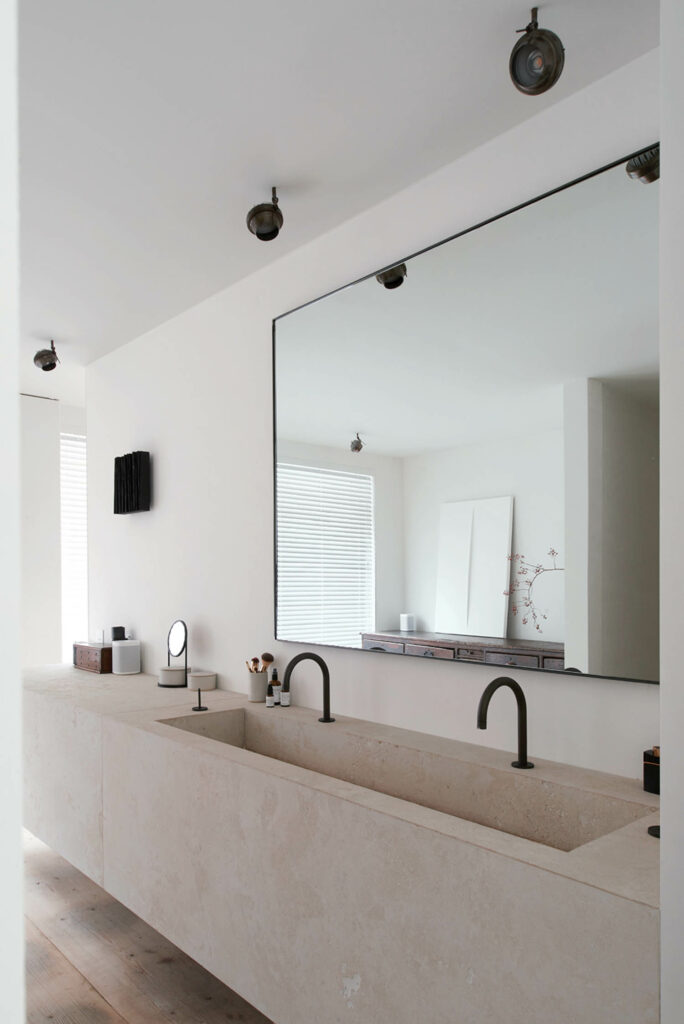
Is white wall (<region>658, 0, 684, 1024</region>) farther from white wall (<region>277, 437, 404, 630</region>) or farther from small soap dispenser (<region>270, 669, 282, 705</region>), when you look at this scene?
small soap dispenser (<region>270, 669, 282, 705</region>)

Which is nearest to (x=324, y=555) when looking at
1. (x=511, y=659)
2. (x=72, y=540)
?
(x=511, y=659)

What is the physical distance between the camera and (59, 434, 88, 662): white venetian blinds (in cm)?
570

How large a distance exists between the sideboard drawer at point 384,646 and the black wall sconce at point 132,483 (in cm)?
165

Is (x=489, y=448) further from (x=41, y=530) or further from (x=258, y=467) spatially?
(x=41, y=530)

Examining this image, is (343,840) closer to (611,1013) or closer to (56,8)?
(611,1013)

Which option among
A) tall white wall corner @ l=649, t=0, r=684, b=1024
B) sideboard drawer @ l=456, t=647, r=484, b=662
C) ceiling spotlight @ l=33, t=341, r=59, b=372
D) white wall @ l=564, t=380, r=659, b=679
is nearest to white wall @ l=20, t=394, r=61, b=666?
ceiling spotlight @ l=33, t=341, r=59, b=372

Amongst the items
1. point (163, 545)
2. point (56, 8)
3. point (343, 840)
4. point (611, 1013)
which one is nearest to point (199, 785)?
point (343, 840)

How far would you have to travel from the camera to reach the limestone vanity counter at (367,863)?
1.28m

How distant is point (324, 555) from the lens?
8.89ft

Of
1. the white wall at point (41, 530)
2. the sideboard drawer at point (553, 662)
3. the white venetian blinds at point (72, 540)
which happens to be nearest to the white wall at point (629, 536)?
the sideboard drawer at point (553, 662)

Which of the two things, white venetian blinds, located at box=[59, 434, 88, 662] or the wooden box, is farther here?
white venetian blinds, located at box=[59, 434, 88, 662]

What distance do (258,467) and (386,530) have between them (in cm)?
72

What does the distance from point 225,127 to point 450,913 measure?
1997mm

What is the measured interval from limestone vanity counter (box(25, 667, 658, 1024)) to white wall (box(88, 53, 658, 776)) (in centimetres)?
11
